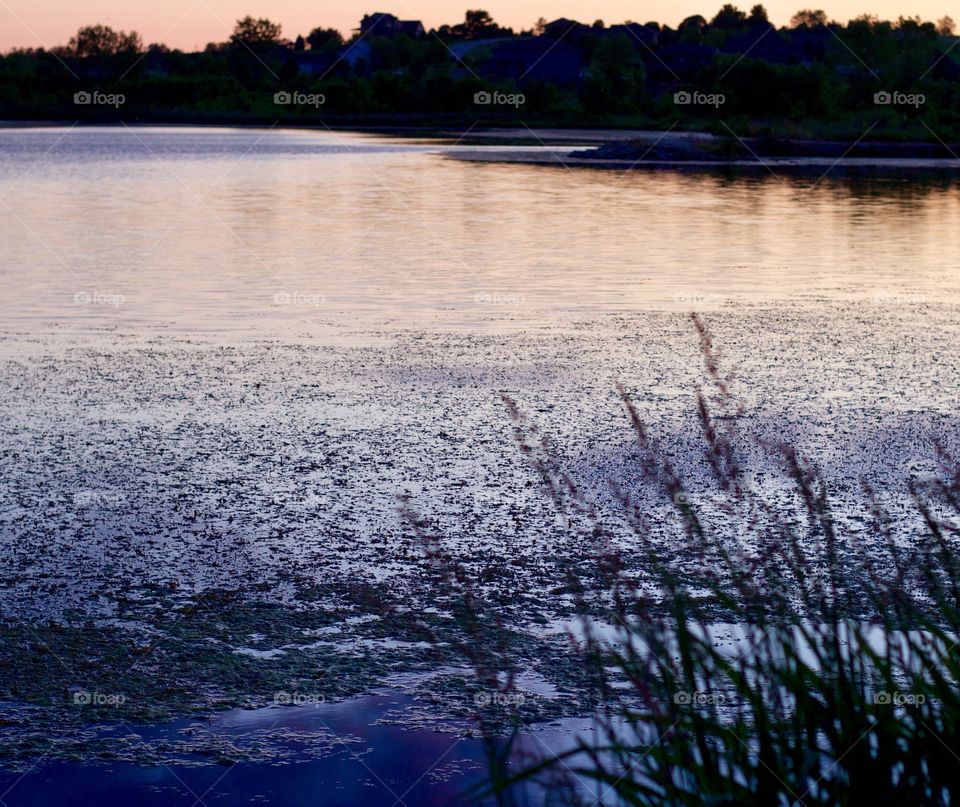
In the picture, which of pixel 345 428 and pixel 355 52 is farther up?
Result: pixel 355 52

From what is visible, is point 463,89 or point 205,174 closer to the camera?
point 205,174

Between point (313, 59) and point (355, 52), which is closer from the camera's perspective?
point (313, 59)

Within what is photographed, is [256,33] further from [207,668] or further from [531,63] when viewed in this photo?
[207,668]

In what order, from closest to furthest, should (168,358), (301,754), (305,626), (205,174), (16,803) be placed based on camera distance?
1. (16,803)
2. (301,754)
3. (305,626)
4. (168,358)
5. (205,174)

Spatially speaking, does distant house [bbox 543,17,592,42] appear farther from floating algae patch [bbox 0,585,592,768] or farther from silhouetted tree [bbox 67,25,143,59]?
floating algae patch [bbox 0,585,592,768]

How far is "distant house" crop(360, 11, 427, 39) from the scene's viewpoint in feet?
409

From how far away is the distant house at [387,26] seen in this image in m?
125

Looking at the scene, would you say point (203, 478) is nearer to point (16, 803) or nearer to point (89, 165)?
point (16, 803)

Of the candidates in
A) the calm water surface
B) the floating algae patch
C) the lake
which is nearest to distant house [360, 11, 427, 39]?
the calm water surface

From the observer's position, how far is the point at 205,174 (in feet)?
117

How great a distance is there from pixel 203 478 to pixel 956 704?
4939mm

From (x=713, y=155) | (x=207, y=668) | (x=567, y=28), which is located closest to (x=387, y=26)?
(x=567, y=28)

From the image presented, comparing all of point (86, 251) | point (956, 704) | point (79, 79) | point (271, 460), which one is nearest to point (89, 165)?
point (86, 251)

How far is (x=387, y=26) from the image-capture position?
128 metres
